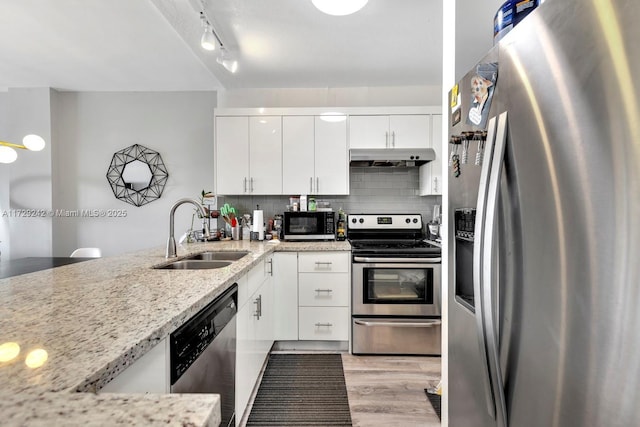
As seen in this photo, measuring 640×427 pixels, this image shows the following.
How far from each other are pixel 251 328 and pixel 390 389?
40.1 inches

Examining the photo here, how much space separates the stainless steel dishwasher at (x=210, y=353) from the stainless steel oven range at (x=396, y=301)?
4.15ft

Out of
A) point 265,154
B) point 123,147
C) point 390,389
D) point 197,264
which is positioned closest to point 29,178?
point 123,147

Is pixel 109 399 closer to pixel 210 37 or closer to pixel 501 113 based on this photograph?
pixel 501 113

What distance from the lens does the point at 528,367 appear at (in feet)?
2.42

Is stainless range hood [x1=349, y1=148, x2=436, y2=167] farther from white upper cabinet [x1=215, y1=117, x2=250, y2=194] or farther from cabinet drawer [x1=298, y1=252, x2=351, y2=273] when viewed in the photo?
white upper cabinet [x1=215, y1=117, x2=250, y2=194]

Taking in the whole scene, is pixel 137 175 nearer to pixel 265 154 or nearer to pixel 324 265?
pixel 265 154

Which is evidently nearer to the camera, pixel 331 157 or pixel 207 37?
pixel 207 37

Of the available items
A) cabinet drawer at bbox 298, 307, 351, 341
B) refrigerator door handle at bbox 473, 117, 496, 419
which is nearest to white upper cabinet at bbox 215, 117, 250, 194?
cabinet drawer at bbox 298, 307, 351, 341

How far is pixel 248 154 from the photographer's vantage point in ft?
9.34

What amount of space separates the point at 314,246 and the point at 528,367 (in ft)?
6.08

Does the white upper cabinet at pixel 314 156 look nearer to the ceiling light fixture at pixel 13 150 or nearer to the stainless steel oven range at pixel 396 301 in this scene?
the stainless steel oven range at pixel 396 301

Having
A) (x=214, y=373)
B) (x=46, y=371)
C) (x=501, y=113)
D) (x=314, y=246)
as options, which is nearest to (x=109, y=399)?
(x=46, y=371)

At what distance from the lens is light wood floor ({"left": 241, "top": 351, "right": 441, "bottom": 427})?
1649 millimetres

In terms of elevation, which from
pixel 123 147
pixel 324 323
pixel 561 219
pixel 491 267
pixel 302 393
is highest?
pixel 123 147
